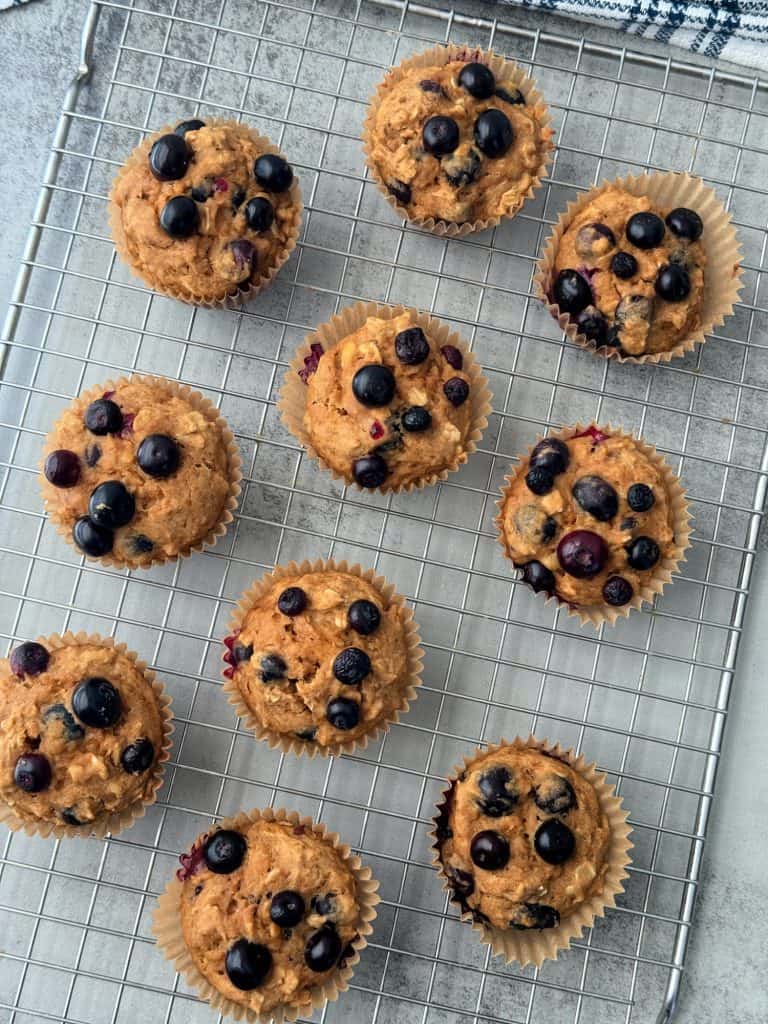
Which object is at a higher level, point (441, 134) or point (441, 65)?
point (441, 65)

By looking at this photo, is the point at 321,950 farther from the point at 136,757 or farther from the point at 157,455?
the point at 157,455

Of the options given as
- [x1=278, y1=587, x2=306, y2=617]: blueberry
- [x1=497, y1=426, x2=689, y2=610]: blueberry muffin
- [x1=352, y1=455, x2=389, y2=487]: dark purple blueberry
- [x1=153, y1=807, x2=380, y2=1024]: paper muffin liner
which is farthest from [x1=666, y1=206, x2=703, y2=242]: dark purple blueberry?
[x1=153, y1=807, x2=380, y2=1024]: paper muffin liner

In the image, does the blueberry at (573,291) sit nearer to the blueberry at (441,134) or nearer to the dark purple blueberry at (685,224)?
the dark purple blueberry at (685,224)

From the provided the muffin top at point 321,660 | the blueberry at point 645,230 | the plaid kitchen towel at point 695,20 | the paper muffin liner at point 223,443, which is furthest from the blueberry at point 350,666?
the plaid kitchen towel at point 695,20

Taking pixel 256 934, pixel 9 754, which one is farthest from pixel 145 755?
pixel 256 934

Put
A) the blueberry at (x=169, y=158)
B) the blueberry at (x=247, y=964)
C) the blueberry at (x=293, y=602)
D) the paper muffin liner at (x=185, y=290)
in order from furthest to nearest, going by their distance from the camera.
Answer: the paper muffin liner at (x=185, y=290) < the blueberry at (x=169, y=158) < the blueberry at (x=293, y=602) < the blueberry at (x=247, y=964)

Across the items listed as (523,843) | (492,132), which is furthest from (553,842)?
(492,132)
